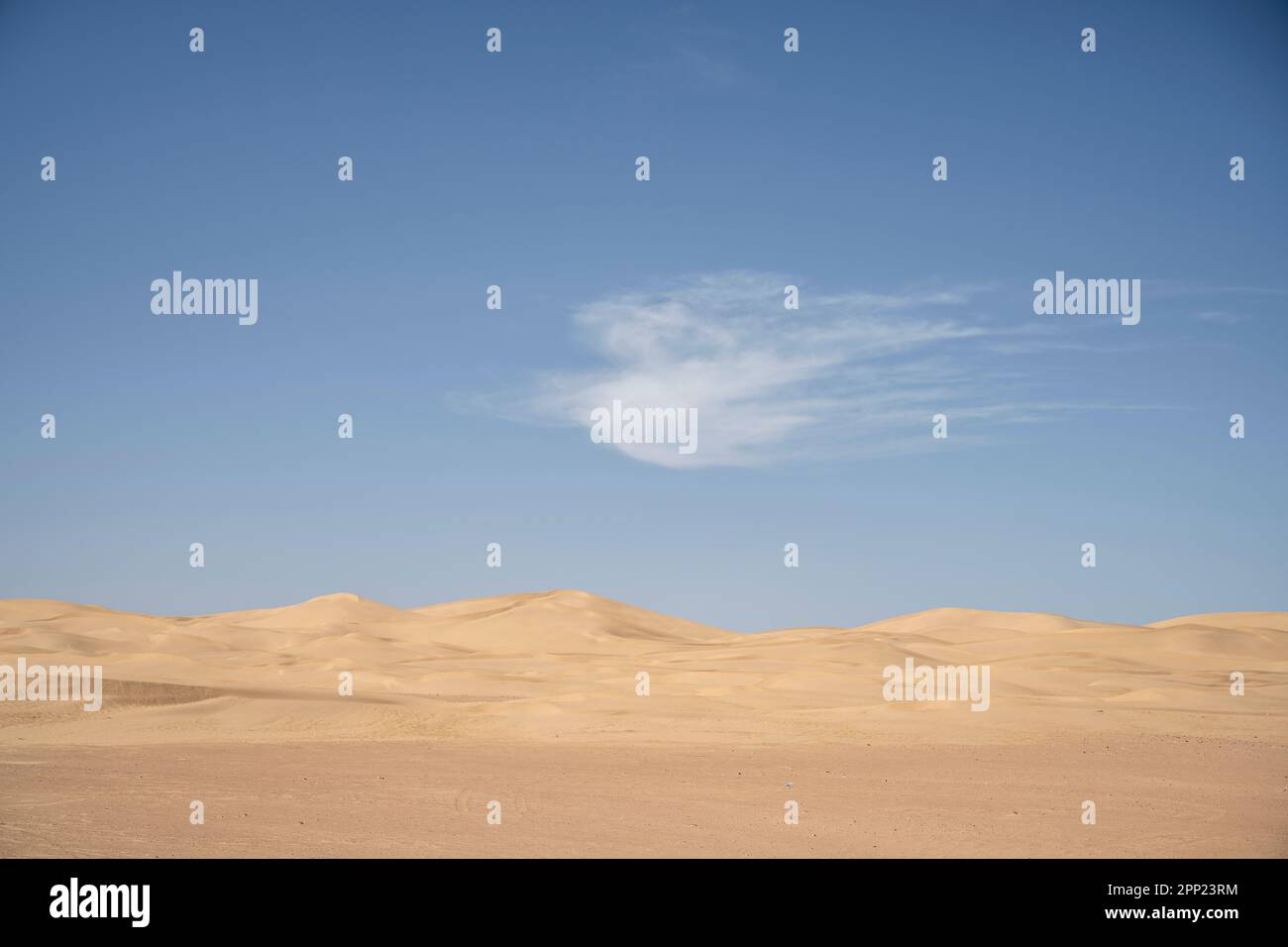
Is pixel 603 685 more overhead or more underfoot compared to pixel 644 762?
more overhead

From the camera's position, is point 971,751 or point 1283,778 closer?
point 1283,778

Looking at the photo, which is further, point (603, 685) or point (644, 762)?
point (603, 685)

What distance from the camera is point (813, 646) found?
50.6 meters

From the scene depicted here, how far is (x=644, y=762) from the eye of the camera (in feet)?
59.5

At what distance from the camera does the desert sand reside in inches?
463

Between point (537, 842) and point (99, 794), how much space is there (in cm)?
686

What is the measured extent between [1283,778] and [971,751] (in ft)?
16.4

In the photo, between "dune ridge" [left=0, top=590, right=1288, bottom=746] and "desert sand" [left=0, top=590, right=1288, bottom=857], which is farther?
"dune ridge" [left=0, top=590, right=1288, bottom=746]

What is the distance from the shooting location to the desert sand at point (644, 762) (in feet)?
38.6

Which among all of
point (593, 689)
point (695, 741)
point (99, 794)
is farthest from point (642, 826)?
point (593, 689)

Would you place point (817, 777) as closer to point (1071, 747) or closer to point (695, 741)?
point (695, 741)
